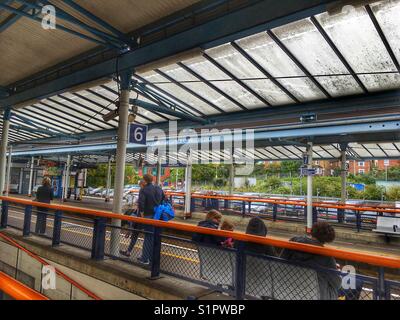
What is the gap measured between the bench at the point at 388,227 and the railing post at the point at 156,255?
7.63 metres

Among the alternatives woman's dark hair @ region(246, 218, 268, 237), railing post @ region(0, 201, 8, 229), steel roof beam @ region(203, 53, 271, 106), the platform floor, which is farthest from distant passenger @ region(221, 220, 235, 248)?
railing post @ region(0, 201, 8, 229)

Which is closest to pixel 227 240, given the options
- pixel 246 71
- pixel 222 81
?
pixel 246 71

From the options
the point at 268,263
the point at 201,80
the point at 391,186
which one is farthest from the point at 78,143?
the point at 391,186

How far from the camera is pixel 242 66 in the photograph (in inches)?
266

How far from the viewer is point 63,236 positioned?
7.04 metres

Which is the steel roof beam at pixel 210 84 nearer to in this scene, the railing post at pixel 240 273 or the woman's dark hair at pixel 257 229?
the woman's dark hair at pixel 257 229

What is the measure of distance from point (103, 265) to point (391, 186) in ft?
98.1

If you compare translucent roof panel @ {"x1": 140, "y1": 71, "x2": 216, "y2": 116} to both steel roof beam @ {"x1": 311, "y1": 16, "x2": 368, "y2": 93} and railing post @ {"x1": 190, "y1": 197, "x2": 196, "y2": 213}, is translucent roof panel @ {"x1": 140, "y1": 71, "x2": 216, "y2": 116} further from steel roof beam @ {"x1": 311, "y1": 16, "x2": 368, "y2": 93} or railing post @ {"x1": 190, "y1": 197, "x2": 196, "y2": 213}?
railing post @ {"x1": 190, "y1": 197, "x2": 196, "y2": 213}

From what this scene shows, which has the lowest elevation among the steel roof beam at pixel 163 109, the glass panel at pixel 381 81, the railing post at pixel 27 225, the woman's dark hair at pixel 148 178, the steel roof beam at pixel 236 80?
the railing post at pixel 27 225

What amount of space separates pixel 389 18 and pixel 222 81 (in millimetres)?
3480

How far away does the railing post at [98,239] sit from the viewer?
5684 millimetres

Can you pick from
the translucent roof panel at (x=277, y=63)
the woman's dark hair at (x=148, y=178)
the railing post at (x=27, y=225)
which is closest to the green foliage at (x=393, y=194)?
the translucent roof panel at (x=277, y=63)

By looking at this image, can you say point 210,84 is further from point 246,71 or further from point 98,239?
point 98,239
